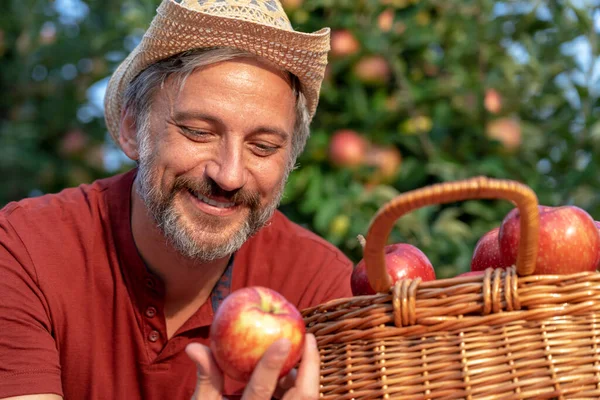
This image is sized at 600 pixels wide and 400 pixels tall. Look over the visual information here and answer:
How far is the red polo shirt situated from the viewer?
1812mm

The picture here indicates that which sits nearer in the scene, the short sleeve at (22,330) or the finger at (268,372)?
the finger at (268,372)

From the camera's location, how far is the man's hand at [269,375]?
130 centimetres

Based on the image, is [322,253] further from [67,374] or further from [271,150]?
[67,374]

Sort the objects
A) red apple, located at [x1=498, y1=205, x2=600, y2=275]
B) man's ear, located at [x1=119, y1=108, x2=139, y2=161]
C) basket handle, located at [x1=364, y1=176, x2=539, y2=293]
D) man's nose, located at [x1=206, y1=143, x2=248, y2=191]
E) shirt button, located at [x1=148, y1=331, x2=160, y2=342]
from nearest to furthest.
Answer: basket handle, located at [x1=364, y1=176, x2=539, y2=293]
red apple, located at [x1=498, y1=205, x2=600, y2=275]
man's nose, located at [x1=206, y1=143, x2=248, y2=191]
shirt button, located at [x1=148, y1=331, x2=160, y2=342]
man's ear, located at [x1=119, y1=108, x2=139, y2=161]

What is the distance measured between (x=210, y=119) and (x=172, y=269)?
0.39m

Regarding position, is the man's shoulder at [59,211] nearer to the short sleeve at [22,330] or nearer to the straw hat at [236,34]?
the short sleeve at [22,330]

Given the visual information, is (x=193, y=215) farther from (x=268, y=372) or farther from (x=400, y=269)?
(x=268, y=372)

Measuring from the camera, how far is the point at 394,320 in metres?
1.32

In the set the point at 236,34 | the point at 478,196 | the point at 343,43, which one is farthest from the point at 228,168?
the point at 343,43

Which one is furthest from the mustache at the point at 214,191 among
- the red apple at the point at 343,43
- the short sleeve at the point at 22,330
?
the red apple at the point at 343,43

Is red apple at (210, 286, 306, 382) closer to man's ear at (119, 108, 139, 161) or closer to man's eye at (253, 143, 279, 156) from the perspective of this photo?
man's eye at (253, 143, 279, 156)

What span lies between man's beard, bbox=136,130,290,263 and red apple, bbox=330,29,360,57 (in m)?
1.06

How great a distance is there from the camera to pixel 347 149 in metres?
2.79

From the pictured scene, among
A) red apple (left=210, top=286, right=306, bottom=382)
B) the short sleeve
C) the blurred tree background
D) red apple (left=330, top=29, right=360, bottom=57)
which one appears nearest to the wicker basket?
red apple (left=210, top=286, right=306, bottom=382)
